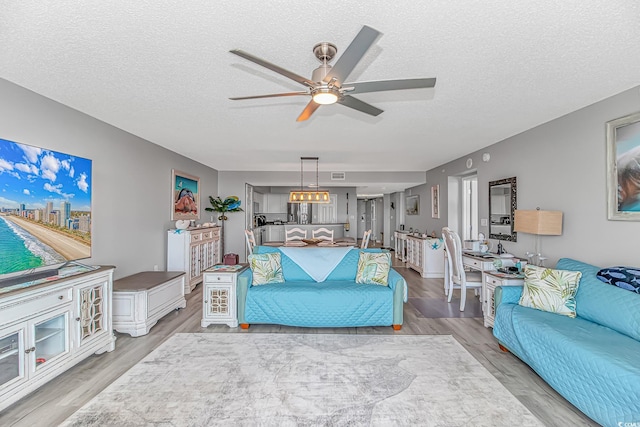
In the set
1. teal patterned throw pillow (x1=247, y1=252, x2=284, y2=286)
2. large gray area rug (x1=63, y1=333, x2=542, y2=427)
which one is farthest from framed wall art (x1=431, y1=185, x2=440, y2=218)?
teal patterned throw pillow (x1=247, y1=252, x2=284, y2=286)

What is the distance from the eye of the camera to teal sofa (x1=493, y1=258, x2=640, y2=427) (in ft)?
5.52

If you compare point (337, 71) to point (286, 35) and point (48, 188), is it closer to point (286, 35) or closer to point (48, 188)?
point (286, 35)

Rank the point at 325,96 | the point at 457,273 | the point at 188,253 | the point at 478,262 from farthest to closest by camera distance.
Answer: the point at 188,253, the point at 457,273, the point at 478,262, the point at 325,96

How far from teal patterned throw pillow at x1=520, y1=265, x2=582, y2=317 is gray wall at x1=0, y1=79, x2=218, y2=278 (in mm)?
4582

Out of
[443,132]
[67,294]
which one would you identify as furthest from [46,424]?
[443,132]

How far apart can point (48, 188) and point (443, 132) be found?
14.5 ft

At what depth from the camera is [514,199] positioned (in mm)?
4016

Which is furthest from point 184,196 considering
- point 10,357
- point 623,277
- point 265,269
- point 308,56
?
point 623,277

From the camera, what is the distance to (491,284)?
3.41m

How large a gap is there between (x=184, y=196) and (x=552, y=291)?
5.48m

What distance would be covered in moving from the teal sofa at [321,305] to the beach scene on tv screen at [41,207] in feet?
5.68

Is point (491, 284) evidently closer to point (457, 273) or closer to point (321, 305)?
point (457, 273)

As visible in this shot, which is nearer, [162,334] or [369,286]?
[162,334]

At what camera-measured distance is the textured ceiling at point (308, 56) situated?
154 centimetres
